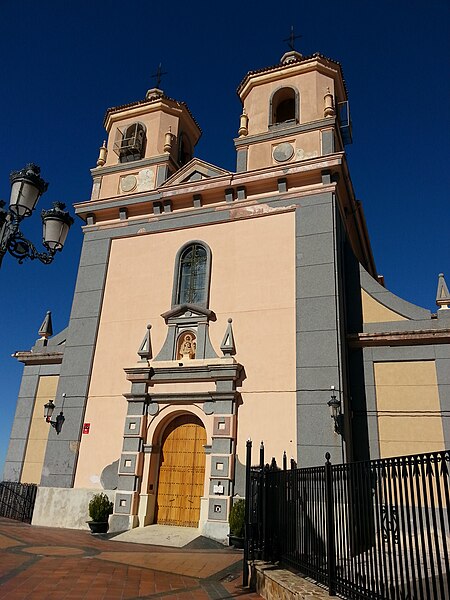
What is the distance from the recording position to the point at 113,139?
1888 centimetres

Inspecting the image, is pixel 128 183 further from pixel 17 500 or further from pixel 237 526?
pixel 237 526

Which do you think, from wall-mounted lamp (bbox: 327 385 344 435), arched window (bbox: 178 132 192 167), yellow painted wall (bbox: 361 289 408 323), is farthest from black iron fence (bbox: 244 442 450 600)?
arched window (bbox: 178 132 192 167)

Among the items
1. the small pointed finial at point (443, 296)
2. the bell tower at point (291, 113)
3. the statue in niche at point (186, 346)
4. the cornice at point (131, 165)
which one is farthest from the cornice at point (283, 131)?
the statue in niche at point (186, 346)

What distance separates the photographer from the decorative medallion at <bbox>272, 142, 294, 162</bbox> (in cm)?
1558

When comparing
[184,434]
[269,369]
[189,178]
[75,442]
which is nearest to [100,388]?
[75,442]

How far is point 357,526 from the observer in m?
5.32

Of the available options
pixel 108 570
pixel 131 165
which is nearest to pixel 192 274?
pixel 131 165

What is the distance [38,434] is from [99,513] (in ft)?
14.2

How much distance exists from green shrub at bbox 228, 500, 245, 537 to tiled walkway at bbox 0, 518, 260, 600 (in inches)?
16.7

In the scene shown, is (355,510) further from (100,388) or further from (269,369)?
(100,388)

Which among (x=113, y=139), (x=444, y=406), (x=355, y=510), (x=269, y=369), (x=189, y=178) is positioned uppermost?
(x=113, y=139)

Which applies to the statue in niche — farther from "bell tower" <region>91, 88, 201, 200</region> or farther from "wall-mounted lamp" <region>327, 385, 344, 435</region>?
"bell tower" <region>91, 88, 201, 200</region>

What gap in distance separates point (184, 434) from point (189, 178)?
856 centimetres

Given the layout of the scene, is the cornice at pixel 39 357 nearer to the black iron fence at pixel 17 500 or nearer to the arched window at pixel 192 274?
the black iron fence at pixel 17 500
